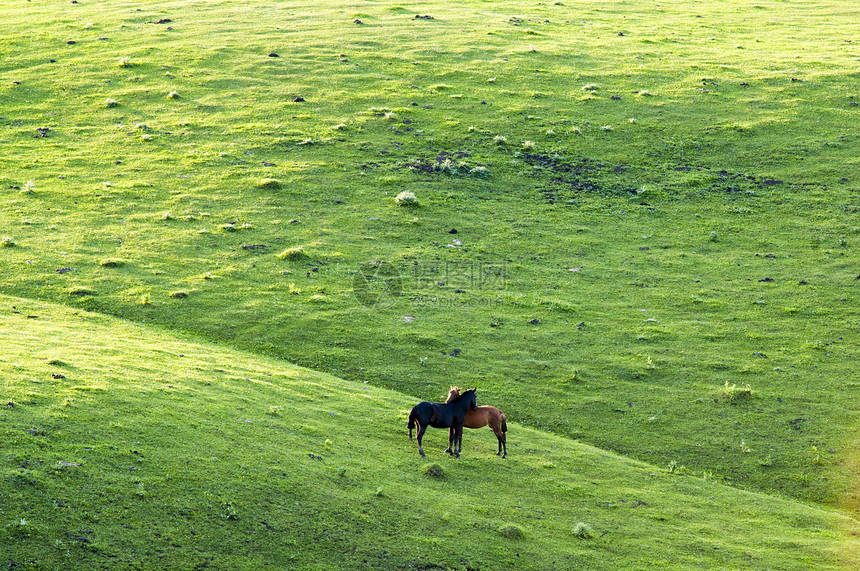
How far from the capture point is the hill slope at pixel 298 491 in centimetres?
1374

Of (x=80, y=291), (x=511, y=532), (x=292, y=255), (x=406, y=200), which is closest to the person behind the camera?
(x=511, y=532)

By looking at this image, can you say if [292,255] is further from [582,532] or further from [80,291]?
[582,532]

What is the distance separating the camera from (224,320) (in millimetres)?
28406

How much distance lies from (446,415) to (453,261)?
52.5ft

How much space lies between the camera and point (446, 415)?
18.7 meters

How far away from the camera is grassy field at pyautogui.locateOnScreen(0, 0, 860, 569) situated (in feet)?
56.4

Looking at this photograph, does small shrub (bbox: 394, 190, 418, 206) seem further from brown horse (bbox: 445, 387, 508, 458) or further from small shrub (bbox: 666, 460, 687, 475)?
small shrub (bbox: 666, 460, 687, 475)

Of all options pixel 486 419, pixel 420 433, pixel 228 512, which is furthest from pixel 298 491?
pixel 486 419

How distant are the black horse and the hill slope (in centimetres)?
67

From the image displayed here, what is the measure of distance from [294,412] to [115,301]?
12196 mm

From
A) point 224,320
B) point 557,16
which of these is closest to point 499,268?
point 224,320

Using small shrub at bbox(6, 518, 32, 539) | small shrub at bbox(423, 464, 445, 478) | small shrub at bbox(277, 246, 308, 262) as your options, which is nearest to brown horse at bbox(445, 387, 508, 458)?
small shrub at bbox(423, 464, 445, 478)

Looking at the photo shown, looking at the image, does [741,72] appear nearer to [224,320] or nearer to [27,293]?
[224,320]

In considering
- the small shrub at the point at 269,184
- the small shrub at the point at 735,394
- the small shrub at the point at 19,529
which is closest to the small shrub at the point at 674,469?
the small shrub at the point at 735,394
